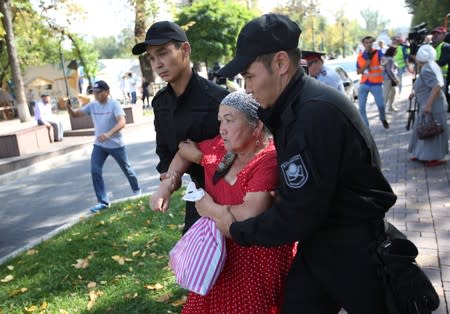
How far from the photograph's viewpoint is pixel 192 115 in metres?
2.76

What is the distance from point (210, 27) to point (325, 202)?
22.4m

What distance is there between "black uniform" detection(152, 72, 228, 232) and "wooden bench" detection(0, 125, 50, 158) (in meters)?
9.76

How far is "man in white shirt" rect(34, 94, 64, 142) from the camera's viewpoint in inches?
541

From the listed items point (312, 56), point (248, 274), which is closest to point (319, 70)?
point (312, 56)

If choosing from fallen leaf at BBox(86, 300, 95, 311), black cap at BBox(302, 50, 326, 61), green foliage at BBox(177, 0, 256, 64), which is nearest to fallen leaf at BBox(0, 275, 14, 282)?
fallen leaf at BBox(86, 300, 95, 311)

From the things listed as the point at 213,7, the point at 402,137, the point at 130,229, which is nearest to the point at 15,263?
the point at 130,229

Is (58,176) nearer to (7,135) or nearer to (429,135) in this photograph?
(7,135)

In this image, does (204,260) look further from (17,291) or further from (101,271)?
(17,291)

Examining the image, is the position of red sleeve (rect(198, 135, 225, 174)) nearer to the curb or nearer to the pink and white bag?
the pink and white bag

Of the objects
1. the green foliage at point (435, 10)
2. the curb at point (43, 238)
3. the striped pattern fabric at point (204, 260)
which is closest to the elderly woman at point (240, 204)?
the striped pattern fabric at point (204, 260)

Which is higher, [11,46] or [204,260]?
[11,46]

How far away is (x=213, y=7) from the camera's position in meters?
23.2

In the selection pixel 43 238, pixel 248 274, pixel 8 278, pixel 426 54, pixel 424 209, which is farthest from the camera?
pixel 426 54

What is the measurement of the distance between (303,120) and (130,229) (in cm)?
413
